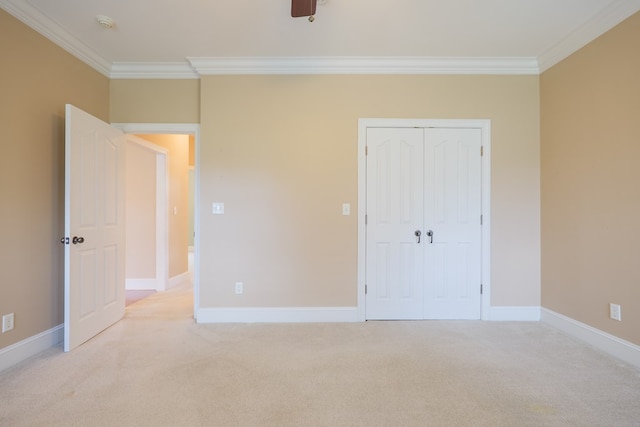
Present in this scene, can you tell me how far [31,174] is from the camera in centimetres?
236

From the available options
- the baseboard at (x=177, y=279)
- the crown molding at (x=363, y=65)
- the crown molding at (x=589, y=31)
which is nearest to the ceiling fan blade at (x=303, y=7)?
the crown molding at (x=363, y=65)

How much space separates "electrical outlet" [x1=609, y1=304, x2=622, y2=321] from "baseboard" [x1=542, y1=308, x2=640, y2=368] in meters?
0.15

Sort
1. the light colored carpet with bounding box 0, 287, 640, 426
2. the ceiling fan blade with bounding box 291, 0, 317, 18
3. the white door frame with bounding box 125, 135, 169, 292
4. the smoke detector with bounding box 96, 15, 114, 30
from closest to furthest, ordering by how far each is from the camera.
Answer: the light colored carpet with bounding box 0, 287, 640, 426, the ceiling fan blade with bounding box 291, 0, 317, 18, the smoke detector with bounding box 96, 15, 114, 30, the white door frame with bounding box 125, 135, 169, 292

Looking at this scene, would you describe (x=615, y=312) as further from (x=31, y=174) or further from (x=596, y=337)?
(x=31, y=174)

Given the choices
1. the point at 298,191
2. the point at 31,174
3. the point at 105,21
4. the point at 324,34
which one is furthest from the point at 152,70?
the point at 298,191

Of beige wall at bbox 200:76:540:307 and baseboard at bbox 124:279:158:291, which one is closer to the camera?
beige wall at bbox 200:76:540:307

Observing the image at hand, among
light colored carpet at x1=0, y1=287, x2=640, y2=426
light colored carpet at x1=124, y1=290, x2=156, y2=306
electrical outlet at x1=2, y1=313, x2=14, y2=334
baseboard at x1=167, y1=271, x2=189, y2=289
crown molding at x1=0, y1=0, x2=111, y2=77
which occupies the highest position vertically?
crown molding at x1=0, y1=0, x2=111, y2=77

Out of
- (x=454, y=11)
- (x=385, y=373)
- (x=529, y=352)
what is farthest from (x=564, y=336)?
(x=454, y=11)

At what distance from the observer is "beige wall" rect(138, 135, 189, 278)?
15.1 feet

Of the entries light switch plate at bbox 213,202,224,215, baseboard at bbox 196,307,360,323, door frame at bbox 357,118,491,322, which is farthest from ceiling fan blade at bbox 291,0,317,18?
baseboard at bbox 196,307,360,323

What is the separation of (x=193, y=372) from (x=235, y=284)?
3.44ft

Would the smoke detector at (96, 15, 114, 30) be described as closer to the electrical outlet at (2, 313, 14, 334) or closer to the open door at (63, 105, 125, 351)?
the open door at (63, 105, 125, 351)

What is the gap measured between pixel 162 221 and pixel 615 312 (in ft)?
17.1

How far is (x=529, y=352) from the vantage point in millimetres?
2391
